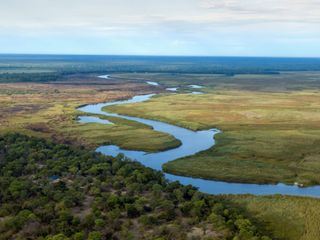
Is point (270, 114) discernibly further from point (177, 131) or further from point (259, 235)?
point (259, 235)

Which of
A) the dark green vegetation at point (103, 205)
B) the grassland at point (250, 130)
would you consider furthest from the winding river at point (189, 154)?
the dark green vegetation at point (103, 205)

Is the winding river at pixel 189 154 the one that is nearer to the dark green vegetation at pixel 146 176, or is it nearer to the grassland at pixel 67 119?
the dark green vegetation at pixel 146 176

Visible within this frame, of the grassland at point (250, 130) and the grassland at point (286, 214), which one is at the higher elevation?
the grassland at point (250, 130)

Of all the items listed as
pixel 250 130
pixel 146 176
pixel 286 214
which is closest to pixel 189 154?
pixel 146 176

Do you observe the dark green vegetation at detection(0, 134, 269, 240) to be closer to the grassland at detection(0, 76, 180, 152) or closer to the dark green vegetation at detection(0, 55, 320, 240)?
the dark green vegetation at detection(0, 55, 320, 240)

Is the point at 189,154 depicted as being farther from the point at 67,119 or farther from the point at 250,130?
the point at 67,119

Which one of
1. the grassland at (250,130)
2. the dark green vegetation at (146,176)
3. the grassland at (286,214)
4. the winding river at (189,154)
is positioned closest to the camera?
the dark green vegetation at (146,176)

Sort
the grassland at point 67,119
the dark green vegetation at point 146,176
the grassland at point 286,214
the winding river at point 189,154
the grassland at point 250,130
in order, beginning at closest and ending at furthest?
the dark green vegetation at point 146,176
the grassland at point 286,214
the winding river at point 189,154
the grassland at point 250,130
the grassland at point 67,119
